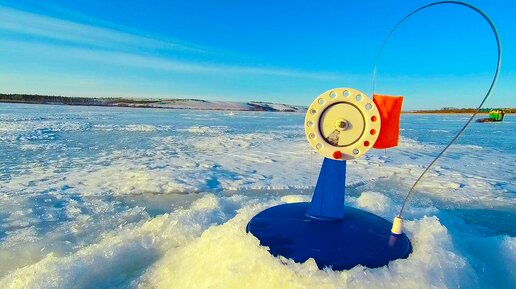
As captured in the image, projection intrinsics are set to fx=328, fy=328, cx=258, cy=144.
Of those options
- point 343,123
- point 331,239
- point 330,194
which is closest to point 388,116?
point 343,123

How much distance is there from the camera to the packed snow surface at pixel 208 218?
1681mm

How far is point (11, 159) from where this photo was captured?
5.37 meters

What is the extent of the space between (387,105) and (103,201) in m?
2.85

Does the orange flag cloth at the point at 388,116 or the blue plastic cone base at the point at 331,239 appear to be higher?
the orange flag cloth at the point at 388,116

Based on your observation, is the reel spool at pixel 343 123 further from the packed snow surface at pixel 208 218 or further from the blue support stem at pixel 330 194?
the packed snow surface at pixel 208 218

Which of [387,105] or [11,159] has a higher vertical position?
[387,105]

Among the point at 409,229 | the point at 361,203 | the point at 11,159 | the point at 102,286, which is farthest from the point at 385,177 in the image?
the point at 11,159

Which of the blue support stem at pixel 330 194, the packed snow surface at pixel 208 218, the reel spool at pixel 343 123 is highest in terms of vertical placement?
the reel spool at pixel 343 123

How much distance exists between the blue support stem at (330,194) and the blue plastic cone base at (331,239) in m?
0.05

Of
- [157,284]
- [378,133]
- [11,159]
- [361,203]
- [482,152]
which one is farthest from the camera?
[482,152]

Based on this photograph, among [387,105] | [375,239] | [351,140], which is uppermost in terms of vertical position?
[387,105]

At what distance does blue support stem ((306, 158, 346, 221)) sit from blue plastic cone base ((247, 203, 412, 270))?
0.15ft

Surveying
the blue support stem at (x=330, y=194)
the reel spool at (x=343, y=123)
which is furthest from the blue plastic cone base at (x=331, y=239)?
the reel spool at (x=343, y=123)

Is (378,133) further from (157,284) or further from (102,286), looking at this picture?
(102,286)
